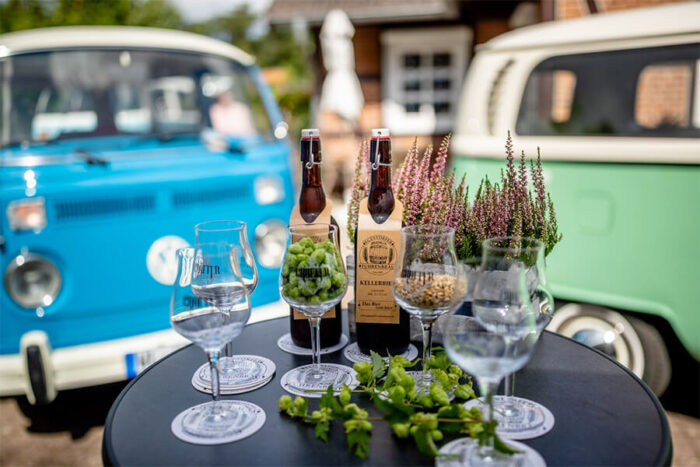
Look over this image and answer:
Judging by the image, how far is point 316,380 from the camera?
4.24 ft

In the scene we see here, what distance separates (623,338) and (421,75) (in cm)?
656

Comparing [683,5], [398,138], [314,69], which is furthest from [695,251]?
[314,69]

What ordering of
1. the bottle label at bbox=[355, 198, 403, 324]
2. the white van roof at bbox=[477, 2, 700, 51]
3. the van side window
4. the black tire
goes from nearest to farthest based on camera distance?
the bottle label at bbox=[355, 198, 403, 324], the white van roof at bbox=[477, 2, 700, 51], the black tire, the van side window

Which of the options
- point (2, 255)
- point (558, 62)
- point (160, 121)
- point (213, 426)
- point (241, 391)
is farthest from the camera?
point (160, 121)

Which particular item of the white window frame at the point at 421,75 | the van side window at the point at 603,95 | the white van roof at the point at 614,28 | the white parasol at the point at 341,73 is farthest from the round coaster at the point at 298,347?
the white window frame at the point at 421,75

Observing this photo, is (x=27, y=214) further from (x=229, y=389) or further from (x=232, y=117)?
(x=229, y=389)

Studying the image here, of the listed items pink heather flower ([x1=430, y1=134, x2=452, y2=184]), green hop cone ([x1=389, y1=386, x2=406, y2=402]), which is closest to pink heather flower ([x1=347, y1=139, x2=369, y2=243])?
pink heather flower ([x1=430, y1=134, x2=452, y2=184])

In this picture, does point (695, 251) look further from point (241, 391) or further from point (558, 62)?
point (241, 391)

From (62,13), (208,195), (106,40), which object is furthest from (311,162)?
(62,13)

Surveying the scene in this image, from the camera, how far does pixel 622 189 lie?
269cm

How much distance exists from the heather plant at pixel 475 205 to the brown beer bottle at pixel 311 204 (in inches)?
5.2

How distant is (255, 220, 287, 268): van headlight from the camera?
2945 mm

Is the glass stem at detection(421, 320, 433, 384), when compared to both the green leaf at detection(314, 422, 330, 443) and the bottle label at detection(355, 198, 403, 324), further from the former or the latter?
the green leaf at detection(314, 422, 330, 443)

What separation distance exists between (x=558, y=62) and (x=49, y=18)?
2420 cm
